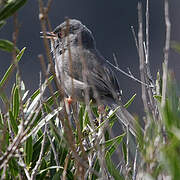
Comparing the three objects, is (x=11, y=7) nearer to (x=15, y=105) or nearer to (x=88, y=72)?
(x=15, y=105)

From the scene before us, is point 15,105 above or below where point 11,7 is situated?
below

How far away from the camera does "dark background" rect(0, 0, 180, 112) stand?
858 cm

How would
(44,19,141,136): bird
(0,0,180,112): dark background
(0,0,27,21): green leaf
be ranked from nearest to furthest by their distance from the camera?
(0,0,27,21): green leaf
(44,19,141,136): bird
(0,0,180,112): dark background

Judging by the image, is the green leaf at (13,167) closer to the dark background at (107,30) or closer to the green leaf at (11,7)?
the green leaf at (11,7)

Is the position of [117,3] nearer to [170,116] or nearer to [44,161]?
[44,161]

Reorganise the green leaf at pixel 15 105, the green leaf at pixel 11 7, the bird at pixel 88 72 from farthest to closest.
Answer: the bird at pixel 88 72
the green leaf at pixel 15 105
the green leaf at pixel 11 7

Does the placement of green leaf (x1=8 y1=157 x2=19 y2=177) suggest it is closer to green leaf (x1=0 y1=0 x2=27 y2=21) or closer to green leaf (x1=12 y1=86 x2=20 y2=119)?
green leaf (x1=12 y1=86 x2=20 y2=119)

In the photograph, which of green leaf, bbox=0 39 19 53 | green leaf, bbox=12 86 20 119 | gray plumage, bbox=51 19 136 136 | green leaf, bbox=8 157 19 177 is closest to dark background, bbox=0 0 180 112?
gray plumage, bbox=51 19 136 136

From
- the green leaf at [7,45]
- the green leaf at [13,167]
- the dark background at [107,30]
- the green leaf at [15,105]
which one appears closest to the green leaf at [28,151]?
the green leaf at [13,167]

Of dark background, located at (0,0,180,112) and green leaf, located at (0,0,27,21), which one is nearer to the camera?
green leaf, located at (0,0,27,21)

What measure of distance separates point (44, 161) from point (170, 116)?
135 centimetres

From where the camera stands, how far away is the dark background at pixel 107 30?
8578 millimetres

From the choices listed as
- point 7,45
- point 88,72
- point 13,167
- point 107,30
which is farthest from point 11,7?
point 107,30

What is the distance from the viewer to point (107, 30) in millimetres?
9602
